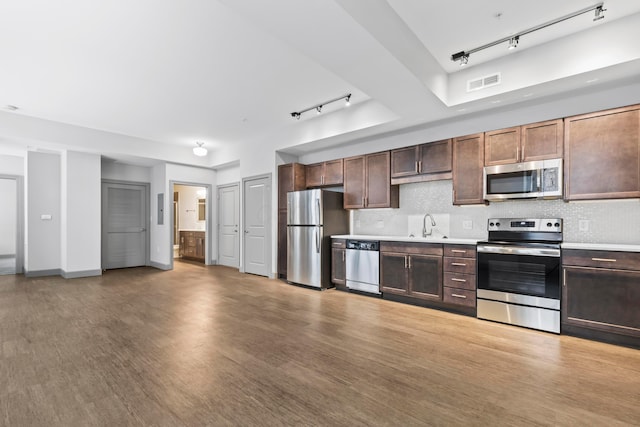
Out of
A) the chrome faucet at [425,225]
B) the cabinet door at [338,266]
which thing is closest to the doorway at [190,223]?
the cabinet door at [338,266]

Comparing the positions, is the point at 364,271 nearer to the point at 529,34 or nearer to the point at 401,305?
the point at 401,305

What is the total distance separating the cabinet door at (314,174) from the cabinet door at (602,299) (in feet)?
12.3

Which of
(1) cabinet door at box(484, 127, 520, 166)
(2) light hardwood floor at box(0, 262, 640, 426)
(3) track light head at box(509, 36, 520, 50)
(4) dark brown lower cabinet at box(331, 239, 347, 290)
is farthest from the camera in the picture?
(4) dark brown lower cabinet at box(331, 239, 347, 290)

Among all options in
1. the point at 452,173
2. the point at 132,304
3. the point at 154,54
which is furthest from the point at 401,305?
the point at 154,54

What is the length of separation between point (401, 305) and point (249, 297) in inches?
87.0

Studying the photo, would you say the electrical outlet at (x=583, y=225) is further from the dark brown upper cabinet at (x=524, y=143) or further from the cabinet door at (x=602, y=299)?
the dark brown upper cabinet at (x=524, y=143)

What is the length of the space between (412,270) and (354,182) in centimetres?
176

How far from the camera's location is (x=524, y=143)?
3.45 metres

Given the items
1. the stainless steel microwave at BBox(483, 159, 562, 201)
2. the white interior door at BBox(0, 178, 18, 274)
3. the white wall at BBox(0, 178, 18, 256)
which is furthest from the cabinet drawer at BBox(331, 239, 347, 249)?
the white wall at BBox(0, 178, 18, 256)

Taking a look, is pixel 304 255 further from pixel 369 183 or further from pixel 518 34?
pixel 518 34

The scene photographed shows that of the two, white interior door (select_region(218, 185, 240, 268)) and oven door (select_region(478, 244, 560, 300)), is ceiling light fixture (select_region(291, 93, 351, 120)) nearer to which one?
oven door (select_region(478, 244, 560, 300))

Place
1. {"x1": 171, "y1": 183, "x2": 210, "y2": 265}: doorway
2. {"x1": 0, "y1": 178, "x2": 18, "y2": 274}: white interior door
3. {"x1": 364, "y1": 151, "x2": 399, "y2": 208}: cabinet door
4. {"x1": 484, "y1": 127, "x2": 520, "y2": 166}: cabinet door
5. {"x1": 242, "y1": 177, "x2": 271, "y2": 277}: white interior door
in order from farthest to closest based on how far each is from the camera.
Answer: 1. {"x1": 171, "y1": 183, "x2": 210, "y2": 265}: doorway
2. {"x1": 0, "y1": 178, "x2": 18, "y2": 274}: white interior door
3. {"x1": 242, "y1": 177, "x2": 271, "y2": 277}: white interior door
4. {"x1": 364, "y1": 151, "x2": 399, "y2": 208}: cabinet door
5. {"x1": 484, "y1": 127, "x2": 520, "y2": 166}: cabinet door

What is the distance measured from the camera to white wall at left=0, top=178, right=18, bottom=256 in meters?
8.50

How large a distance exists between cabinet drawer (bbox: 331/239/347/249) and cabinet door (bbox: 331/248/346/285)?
50 mm
